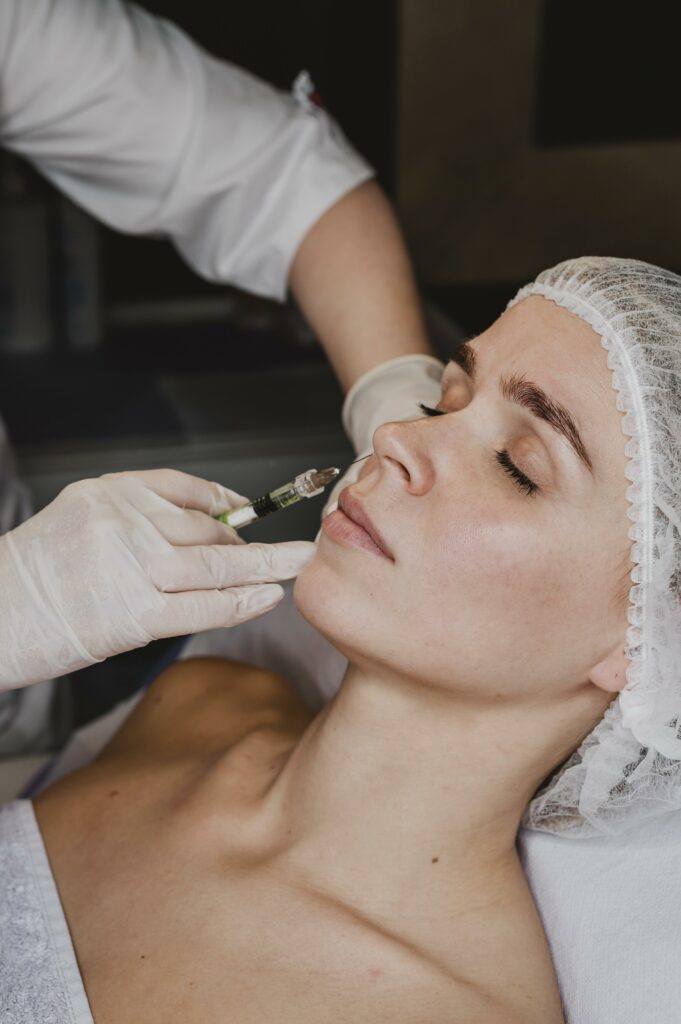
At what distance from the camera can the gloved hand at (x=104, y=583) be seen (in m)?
1.19

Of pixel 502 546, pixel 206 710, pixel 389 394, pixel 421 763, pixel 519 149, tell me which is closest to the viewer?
pixel 502 546

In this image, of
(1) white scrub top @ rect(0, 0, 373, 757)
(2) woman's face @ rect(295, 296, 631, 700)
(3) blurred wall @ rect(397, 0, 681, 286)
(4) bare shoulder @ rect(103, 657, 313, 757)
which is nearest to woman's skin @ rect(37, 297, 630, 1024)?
(2) woman's face @ rect(295, 296, 631, 700)

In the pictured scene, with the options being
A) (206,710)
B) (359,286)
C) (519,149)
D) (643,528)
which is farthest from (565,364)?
(519,149)

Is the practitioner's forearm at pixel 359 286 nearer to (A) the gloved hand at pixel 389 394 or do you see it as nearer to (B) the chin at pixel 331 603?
(A) the gloved hand at pixel 389 394

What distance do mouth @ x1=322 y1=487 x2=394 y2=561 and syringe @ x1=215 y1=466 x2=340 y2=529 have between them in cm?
3

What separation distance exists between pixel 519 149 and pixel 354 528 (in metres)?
1.78

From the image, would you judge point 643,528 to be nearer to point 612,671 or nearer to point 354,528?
point 612,671

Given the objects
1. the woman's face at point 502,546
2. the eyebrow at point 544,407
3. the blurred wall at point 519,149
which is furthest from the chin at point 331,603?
the blurred wall at point 519,149

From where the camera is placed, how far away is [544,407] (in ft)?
3.95

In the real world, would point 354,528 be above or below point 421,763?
above

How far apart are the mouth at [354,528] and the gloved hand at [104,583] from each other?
84 mm

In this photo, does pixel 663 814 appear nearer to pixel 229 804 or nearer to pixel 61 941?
pixel 229 804

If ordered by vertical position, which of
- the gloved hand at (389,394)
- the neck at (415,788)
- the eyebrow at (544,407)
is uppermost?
the eyebrow at (544,407)

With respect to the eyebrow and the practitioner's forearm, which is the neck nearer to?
the eyebrow
